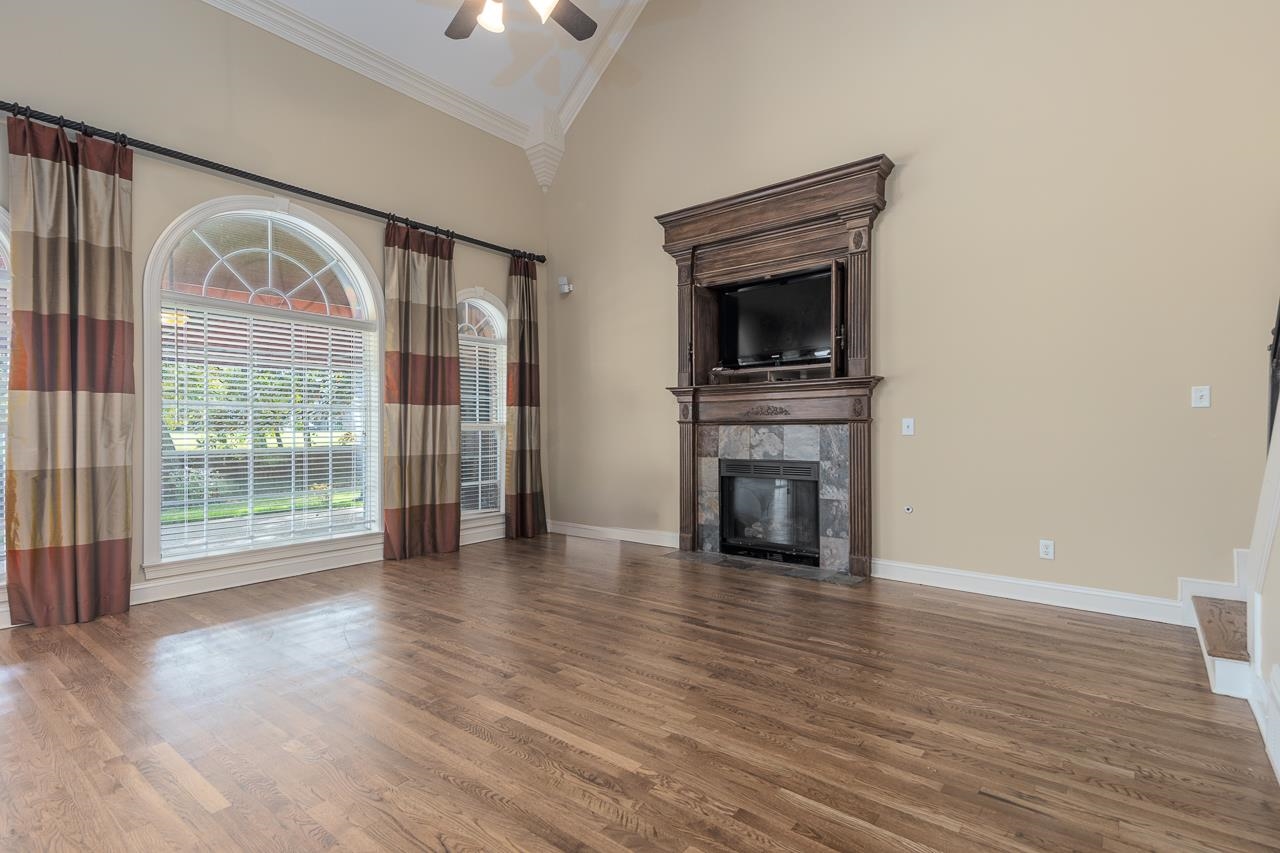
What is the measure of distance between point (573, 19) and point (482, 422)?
3.45 meters

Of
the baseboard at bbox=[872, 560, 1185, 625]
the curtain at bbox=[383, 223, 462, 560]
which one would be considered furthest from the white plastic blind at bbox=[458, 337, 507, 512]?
the baseboard at bbox=[872, 560, 1185, 625]

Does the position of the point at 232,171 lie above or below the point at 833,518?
above

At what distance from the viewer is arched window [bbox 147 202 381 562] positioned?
401 centimetres

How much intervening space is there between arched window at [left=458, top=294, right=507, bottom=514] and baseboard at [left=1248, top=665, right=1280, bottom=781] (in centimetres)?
516

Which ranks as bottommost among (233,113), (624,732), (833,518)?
(624,732)

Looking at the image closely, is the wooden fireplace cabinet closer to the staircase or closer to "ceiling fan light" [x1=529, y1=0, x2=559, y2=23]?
the staircase

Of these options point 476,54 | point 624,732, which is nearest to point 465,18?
point 476,54

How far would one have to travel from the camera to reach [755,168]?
5.00 meters

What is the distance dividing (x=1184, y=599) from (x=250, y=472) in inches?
223

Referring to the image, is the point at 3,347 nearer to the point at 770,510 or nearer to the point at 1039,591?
the point at 770,510

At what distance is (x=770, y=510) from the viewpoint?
4.94 metres

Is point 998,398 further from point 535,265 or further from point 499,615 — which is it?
point 535,265

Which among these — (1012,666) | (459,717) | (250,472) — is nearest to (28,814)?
(459,717)

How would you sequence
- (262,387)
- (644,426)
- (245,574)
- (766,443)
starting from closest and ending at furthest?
(245,574)
(262,387)
(766,443)
(644,426)
